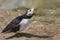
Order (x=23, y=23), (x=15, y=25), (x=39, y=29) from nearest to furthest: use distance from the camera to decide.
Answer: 1. (x=23, y=23)
2. (x=15, y=25)
3. (x=39, y=29)

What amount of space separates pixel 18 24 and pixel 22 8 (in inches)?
207

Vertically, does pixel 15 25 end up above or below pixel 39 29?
below

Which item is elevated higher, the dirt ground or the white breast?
the dirt ground

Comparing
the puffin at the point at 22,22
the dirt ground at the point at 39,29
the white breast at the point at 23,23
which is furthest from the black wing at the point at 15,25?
the dirt ground at the point at 39,29

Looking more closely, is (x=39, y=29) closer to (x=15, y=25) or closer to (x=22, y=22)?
(x=15, y=25)

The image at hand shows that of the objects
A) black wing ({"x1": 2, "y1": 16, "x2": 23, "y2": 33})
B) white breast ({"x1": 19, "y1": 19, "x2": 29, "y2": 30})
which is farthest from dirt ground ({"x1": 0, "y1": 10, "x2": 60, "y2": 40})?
white breast ({"x1": 19, "y1": 19, "x2": 29, "y2": 30})

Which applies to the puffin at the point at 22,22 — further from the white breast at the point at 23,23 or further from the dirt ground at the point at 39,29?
the dirt ground at the point at 39,29

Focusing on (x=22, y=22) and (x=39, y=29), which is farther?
(x=39, y=29)

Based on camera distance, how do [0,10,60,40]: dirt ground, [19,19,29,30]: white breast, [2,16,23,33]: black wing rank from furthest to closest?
[0,10,60,40]: dirt ground, [2,16,23,33]: black wing, [19,19,29,30]: white breast

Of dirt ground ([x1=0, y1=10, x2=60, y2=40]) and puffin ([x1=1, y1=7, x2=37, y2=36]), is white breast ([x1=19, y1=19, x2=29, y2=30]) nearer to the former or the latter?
puffin ([x1=1, y1=7, x2=37, y2=36])

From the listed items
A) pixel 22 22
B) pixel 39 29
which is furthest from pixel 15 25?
pixel 39 29

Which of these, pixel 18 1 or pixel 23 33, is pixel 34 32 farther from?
pixel 18 1

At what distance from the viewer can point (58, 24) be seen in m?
13.0

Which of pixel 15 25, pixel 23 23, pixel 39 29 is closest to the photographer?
pixel 23 23
